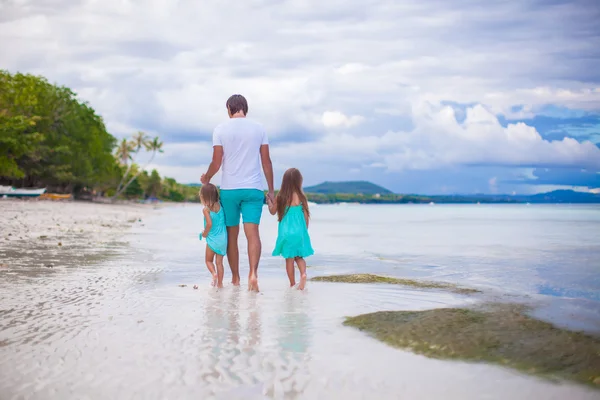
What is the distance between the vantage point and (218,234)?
24.4ft

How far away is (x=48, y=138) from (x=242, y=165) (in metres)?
58.2

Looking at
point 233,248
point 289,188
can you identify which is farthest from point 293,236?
point 233,248

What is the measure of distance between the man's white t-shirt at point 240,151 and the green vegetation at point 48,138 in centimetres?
4185

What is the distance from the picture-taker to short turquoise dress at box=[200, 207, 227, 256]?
738 centimetres

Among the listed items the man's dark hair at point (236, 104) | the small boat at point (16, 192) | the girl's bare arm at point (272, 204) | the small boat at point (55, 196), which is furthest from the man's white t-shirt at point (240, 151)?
the small boat at point (55, 196)

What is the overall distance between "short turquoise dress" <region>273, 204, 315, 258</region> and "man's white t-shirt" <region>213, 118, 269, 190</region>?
85 centimetres

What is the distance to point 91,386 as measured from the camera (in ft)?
10.7

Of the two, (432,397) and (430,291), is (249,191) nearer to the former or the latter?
(430,291)

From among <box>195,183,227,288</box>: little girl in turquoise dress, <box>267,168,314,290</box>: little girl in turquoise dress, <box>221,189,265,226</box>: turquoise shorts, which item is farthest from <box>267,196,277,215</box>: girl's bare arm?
<box>195,183,227,288</box>: little girl in turquoise dress

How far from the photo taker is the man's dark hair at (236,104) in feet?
23.5

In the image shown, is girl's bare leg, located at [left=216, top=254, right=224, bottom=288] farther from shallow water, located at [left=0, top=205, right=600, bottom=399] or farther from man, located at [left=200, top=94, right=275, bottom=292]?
man, located at [left=200, top=94, right=275, bottom=292]

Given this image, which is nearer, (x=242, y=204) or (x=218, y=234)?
(x=242, y=204)

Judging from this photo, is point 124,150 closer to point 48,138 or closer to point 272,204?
point 48,138

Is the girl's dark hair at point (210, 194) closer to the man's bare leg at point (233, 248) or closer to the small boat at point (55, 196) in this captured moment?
the man's bare leg at point (233, 248)
